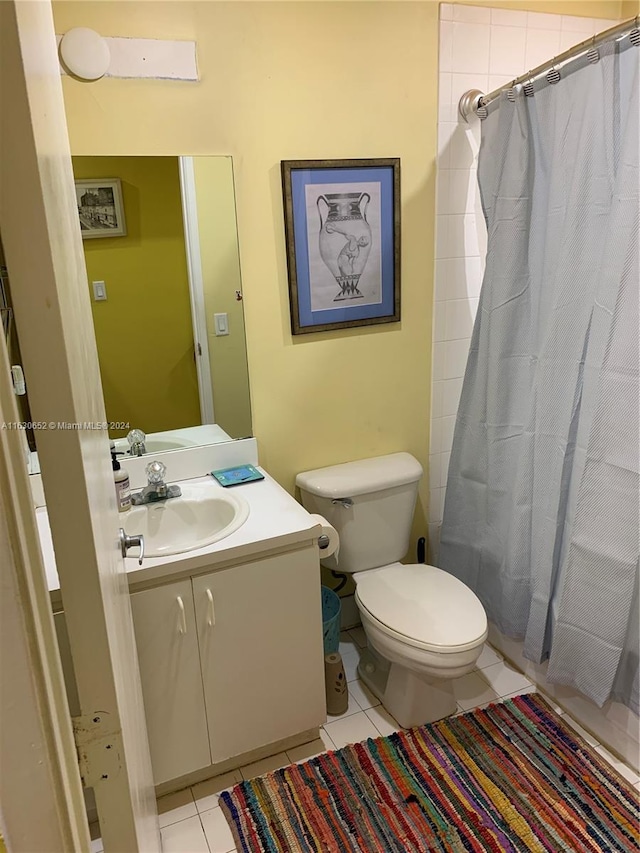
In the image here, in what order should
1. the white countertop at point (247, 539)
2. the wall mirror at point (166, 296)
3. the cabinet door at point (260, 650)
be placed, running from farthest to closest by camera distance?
the wall mirror at point (166, 296), the cabinet door at point (260, 650), the white countertop at point (247, 539)

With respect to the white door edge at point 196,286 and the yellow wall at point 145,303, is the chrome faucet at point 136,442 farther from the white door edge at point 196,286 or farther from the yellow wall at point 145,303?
the white door edge at point 196,286

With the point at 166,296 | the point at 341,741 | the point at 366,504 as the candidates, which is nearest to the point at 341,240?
the point at 166,296

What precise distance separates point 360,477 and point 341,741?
32.4 inches

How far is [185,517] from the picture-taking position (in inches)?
73.0

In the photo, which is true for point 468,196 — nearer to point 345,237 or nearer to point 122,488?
point 345,237

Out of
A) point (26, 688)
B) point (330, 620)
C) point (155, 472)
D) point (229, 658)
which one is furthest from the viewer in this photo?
point (330, 620)

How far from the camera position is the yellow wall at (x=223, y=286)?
71.4 inches

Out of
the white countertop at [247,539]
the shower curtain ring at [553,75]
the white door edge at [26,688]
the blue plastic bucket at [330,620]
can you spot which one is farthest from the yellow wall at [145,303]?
the white door edge at [26,688]

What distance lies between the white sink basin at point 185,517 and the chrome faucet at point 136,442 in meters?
0.19

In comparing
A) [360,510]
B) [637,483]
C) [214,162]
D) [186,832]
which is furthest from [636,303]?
[186,832]

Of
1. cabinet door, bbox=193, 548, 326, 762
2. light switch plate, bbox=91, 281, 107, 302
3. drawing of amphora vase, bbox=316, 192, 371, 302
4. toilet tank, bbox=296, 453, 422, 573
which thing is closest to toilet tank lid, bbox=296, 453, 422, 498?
toilet tank, bbox=296, 453, 422, 573

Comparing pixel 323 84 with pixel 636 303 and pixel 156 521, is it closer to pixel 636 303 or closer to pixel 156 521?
pixel 636 303

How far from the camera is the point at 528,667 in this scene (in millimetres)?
2133

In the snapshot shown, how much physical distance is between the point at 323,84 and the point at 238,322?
753 mm
